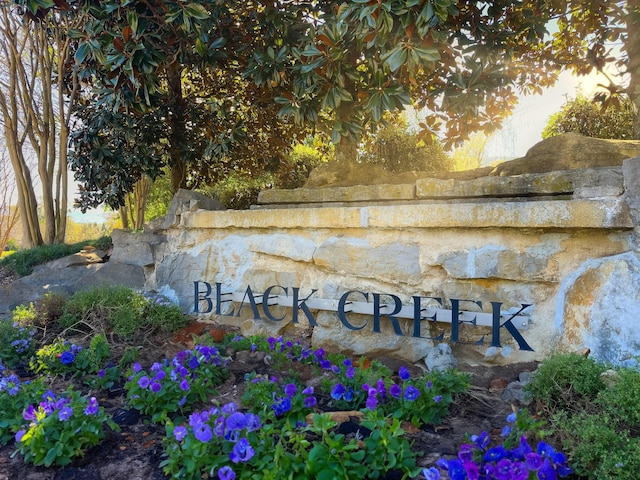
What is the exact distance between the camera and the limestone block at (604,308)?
231 centimetres

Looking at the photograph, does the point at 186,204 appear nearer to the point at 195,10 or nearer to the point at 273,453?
the point at 195,10

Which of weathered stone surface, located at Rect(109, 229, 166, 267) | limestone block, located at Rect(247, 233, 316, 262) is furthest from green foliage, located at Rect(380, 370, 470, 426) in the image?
weathered stone surface, located at Rect(109, 229, 166, 267)

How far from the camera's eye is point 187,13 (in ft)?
10.4

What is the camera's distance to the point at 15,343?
3186mm

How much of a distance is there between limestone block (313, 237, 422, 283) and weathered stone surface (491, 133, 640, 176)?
0.86 m

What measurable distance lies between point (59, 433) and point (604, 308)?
246 centimetres

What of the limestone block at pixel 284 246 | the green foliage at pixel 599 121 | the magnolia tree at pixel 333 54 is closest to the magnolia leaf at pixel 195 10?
the magnolia tree at pixel 333 54

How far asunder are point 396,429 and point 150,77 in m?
2.95

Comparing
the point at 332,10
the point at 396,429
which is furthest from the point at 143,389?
the point at 332,10

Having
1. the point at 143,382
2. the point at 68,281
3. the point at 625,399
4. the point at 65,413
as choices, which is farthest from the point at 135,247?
the point at 625,399

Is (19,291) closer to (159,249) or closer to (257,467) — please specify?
(159,249)

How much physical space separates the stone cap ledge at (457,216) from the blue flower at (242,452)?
5.56 ft

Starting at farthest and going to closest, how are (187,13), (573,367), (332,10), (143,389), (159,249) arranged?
(159,249) < (332,10) < (187,13) < (143,389) < (573,367)

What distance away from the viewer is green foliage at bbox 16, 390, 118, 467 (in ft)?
6.06
